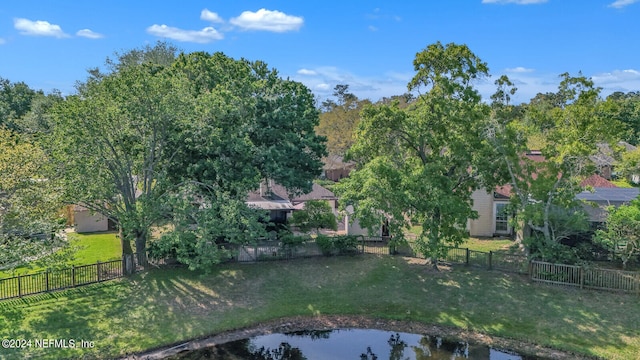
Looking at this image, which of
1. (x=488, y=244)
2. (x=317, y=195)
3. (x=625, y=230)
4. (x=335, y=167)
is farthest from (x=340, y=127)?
(x=625, y=230)

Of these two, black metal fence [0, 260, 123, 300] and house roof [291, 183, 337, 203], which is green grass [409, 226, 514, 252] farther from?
black metal fence [0, 260, 123, 300]

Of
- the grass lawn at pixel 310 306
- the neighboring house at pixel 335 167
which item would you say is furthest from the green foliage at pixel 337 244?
the neighboring house at pixel 335 167

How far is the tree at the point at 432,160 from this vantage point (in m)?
19.3

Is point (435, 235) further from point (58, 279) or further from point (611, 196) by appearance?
point (58, 279)

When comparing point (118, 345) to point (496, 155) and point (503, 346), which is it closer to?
point (503, 346)

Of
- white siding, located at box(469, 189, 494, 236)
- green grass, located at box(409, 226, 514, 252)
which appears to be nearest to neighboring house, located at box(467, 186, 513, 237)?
white siding, located at box(469, 189, 494, 236)

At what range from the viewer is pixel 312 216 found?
93.0ft

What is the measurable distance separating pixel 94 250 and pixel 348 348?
55.8 feet

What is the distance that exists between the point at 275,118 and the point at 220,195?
5.09m

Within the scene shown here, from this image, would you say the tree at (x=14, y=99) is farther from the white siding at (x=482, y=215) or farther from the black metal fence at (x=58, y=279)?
the white siding at (x=482, y=215)

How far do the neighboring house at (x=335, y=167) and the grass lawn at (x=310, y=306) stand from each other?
3082 cm

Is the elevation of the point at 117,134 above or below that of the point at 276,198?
above

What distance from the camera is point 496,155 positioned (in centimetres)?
2039


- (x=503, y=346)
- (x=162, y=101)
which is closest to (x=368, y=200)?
(x=503, y=346)
